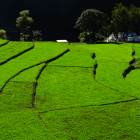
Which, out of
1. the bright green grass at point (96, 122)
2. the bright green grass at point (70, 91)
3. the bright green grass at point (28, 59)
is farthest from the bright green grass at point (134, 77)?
the bright green grass at point (28, 59)

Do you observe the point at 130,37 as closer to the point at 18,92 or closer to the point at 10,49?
the point at 10,49

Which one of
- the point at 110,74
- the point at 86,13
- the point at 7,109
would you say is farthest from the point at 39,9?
the point at 7,109

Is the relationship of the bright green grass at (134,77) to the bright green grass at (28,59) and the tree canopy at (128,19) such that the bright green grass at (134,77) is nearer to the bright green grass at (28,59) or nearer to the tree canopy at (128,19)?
the bright green grass at (28,59)

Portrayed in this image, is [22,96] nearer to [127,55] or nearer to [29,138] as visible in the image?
[29,138]

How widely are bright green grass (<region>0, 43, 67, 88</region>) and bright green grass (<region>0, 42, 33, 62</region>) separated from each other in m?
1.60

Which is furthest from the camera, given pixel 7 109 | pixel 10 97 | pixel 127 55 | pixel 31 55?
pixel 127 55

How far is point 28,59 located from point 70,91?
13.3 m

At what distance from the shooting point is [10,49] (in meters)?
40.2

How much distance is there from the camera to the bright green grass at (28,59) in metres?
28.5

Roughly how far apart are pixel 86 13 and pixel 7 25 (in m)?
69.8

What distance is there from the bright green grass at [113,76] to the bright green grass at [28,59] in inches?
340

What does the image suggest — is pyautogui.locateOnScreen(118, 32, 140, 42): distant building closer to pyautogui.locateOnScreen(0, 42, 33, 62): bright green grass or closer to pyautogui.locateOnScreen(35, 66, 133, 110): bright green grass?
pyautogui.locateOnScreen(0, 42, 33, 62): bright green grass

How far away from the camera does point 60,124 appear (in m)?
17.7

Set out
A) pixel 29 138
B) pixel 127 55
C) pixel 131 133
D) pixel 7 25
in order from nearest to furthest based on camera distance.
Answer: pixel 29 138 → pixel 131 133 → pixel 127 55 → pixel 7 25
